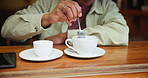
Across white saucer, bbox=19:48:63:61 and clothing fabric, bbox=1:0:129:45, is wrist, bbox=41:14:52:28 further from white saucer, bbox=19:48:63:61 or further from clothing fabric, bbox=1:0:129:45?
white saucer, bbox=19:48:63:61

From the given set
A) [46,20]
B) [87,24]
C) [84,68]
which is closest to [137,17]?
[87,24]

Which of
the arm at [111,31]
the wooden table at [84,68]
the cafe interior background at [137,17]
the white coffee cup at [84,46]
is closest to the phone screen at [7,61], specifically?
the wooden table at [84,68]

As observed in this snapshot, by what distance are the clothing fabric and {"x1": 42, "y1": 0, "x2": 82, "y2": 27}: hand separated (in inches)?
1.6

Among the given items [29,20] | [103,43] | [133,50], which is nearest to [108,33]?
[103,43]

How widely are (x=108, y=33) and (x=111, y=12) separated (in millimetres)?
289

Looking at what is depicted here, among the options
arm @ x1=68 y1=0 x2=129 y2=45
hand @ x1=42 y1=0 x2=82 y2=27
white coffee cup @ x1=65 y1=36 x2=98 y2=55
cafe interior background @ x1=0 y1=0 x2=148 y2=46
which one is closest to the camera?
white coffee cup @ x1=65 y1=36 x2=98 y2=55

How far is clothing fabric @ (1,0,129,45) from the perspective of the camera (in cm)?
95

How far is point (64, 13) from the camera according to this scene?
0.89 metres

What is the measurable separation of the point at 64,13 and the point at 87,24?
40 centimetres

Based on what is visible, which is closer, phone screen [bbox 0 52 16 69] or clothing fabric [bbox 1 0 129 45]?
phone screen [bbox 0 52 16 69]

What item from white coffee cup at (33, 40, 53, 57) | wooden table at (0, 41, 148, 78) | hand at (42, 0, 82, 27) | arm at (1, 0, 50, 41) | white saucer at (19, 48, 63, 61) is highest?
hand at (42, 0, 82, 27)

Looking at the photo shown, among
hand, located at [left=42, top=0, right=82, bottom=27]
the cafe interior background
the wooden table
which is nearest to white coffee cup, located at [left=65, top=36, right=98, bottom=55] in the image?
the wooden table

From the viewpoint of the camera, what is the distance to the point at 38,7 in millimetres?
1260

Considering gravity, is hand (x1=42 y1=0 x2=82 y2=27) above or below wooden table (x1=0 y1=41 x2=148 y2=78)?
above
